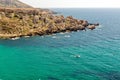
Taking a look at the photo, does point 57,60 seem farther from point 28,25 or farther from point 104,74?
point 28,25

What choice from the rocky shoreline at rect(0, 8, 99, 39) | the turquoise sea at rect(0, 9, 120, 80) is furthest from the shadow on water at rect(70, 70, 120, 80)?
the rocky shoreline at rect(0, 8, 99, 39)

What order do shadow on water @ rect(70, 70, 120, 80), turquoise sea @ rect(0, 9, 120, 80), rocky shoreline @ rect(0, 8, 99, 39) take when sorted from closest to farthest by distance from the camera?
1. shadow on water @ rect(70, 70, 120, 80)
2. turquoise sea @ rect(0, 9, 120, 80)
3. rocky shoreline @ rect(0, 8, 99, 39)

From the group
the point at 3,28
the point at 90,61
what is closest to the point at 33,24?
the point at 3,28

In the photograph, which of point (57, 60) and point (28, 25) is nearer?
point (57, 60)

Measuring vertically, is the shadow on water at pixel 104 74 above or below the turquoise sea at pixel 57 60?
above

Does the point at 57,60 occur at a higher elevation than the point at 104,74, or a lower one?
lower

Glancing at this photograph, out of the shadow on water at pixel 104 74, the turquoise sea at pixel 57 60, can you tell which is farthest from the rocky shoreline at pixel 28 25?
the shadow on water at pixel 104 74

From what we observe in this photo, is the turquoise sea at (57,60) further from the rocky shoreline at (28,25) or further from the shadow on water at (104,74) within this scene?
the rocky shoreline at (28,25)

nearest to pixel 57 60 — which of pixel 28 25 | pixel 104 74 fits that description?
pixel 104 74

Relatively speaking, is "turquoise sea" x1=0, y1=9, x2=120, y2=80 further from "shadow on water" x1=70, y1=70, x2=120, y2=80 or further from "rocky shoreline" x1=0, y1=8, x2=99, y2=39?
"rocky shoreline" x1=0, y1=8, x2=99, y2=39

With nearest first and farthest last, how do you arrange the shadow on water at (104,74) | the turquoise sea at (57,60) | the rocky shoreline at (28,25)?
the shadow on water at (104,74)
the turquoise sea at (57,60)
the rocky shoreline at (28,25)

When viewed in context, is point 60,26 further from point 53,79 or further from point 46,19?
point 53,79
